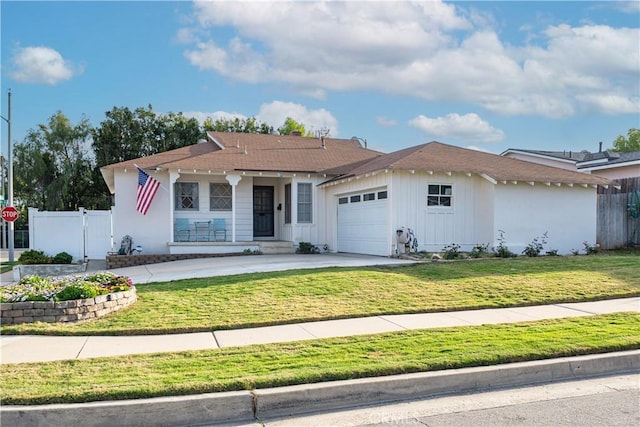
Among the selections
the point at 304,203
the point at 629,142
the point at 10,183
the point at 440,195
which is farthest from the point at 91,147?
the point at 629,142

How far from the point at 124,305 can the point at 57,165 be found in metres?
36.7

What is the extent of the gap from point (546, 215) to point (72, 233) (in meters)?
15.8

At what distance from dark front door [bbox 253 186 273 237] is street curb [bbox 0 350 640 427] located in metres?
16.4

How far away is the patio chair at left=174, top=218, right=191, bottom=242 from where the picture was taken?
64.3ft

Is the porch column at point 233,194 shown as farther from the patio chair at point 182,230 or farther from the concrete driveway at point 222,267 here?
the concrete driveway at point 222,267

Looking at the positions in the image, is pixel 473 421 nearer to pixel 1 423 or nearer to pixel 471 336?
pixel 471 336

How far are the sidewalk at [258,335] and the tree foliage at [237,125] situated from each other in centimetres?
3451

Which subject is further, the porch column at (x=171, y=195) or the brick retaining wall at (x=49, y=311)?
the porch column at (x=171, y=195)

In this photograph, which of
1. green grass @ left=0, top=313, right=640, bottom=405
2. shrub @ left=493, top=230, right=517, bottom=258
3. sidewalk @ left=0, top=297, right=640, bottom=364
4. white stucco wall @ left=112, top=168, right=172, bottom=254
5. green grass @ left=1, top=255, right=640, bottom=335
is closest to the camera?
green grass @ left=0, top=313, right=640, bottom=405

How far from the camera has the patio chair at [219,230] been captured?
20062 mm

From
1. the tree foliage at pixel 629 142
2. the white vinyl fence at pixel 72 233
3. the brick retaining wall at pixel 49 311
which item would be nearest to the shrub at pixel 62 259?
the white vinyl fence at pixel 72 233

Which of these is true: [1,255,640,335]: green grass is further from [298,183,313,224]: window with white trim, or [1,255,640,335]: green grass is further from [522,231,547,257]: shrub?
[298,183,313,224]: window with white trim

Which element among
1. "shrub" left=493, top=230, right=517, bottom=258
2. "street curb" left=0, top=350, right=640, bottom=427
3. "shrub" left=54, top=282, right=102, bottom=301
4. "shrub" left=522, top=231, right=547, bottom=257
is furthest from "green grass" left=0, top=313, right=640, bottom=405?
"shrub" left=522, top=231, right=547, bottom=257

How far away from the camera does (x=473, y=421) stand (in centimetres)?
480
